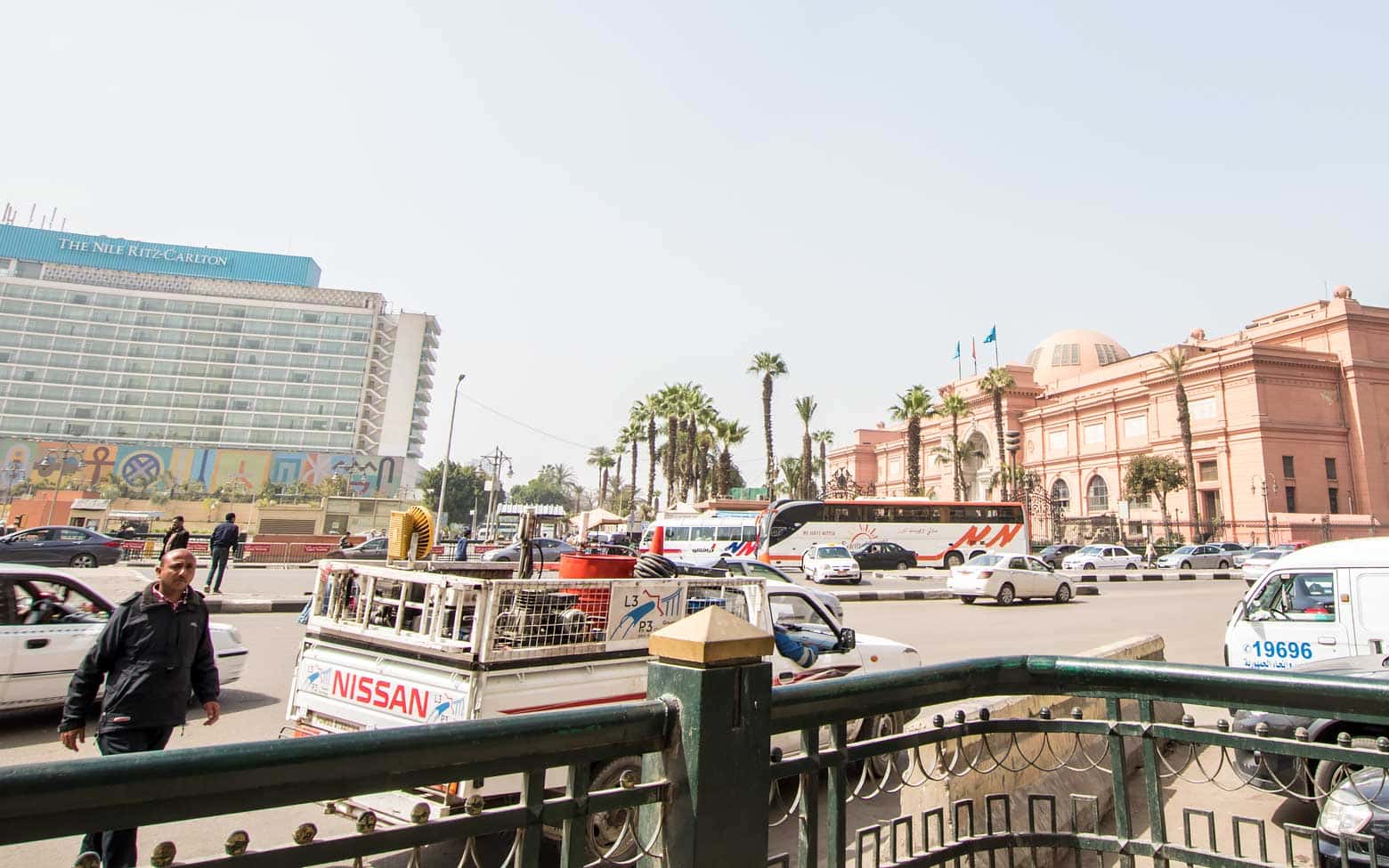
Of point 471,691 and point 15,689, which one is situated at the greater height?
point 471,691

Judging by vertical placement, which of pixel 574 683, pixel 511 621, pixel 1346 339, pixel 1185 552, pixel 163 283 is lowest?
pixel 574 683

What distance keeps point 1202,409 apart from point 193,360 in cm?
13606

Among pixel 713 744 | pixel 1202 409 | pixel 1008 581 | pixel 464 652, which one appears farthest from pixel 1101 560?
pixel 713 744

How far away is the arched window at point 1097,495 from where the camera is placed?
61125 millimetres

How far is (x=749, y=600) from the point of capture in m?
6.15

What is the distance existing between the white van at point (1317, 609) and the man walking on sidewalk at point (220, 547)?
1745 centimetres

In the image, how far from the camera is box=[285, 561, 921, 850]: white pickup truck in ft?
13.8

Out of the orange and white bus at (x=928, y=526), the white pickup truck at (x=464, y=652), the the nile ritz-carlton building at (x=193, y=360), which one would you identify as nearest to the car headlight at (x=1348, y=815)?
the white pickup truck at (x=464, y=652)

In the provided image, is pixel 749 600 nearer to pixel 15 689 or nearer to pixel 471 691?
pixel 471 691

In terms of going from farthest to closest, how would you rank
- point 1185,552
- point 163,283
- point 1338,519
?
point 163,283 < point 1338,519 < point 1185,552

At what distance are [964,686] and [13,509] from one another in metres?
100

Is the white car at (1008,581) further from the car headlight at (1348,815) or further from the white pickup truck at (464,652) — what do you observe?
the car headlight at (1348,815)

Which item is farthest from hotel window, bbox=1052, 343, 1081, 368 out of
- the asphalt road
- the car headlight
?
the car headlight

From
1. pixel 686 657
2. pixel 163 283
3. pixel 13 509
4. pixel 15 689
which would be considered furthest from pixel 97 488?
pixel 686 657
